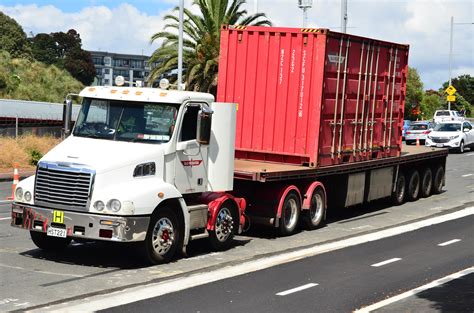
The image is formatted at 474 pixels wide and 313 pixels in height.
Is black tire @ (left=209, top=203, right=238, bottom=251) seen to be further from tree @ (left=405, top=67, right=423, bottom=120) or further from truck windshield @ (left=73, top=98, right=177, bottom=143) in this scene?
tree @ (left=405, top=67, right=423, bottom=120)

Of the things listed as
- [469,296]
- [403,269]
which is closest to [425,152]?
[403,269]

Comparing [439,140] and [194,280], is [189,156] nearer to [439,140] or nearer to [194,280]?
[194,280]

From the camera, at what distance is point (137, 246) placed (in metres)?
12.4

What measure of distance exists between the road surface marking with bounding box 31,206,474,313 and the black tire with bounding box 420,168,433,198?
23.2 feet

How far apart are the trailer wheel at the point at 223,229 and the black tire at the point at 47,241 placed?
2472 millimetres

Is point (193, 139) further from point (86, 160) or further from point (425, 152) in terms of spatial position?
point (425, 152)

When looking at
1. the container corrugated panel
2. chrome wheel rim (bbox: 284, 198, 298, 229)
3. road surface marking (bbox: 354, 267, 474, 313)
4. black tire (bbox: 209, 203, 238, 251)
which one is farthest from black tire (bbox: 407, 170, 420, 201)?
road surface marking (bbox: 354, 267, 474, 313)

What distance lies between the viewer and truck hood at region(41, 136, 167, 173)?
40.4 ft

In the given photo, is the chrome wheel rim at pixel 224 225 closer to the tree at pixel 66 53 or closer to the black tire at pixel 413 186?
the black tire at pixel 413 186

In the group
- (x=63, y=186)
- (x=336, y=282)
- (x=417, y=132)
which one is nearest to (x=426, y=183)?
(x=336, y=282)

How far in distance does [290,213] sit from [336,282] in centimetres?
482

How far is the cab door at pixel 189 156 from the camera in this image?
526 inches

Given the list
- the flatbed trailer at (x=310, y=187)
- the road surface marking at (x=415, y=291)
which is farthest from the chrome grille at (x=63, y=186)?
the road surface marking at (x=415, y=291)

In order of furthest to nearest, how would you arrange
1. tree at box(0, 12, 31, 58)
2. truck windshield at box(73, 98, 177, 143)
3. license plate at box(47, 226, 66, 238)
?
tree at box(0, 12, 31, 58) → truck windshield at box(73, 98, 177, 143) → license plate at box(47, 226, 66, 238)
